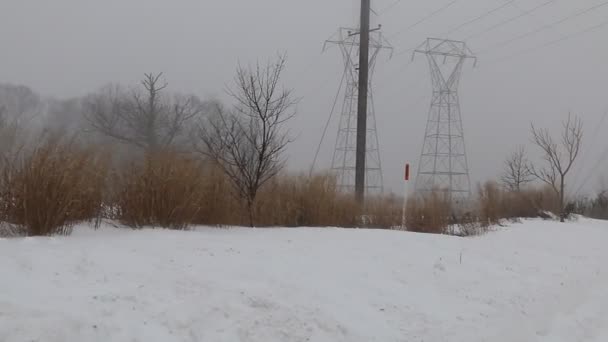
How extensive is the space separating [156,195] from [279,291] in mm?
3076

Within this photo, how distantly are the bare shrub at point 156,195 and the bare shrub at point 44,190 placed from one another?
0.81m

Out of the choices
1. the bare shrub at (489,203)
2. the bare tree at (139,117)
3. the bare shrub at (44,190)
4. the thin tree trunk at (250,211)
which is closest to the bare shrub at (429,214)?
the bare shrub at (489,203)

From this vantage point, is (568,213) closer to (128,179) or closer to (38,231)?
(128,179)

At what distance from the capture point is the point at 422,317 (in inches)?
172

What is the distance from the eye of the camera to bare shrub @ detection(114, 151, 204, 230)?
6473mm

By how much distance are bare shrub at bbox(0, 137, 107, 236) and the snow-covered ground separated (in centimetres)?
30

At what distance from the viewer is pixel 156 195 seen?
6.52m

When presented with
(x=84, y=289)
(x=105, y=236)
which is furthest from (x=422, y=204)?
(x=84, y=289)

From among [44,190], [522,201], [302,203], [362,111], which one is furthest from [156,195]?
[522,201]

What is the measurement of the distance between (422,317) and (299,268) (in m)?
1.26

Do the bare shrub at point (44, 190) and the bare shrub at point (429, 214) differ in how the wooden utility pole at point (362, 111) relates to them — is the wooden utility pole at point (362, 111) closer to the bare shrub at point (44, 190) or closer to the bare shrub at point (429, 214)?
the bare shrub at point (429, 214)

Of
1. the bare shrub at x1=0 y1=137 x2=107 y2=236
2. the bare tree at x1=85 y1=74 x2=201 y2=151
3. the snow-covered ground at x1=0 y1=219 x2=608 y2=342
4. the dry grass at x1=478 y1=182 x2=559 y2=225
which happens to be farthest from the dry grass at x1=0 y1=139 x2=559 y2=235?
the bare tree at x1=85 y1=74 x2=201 y2=151

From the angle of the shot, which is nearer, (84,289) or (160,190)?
(84,289)

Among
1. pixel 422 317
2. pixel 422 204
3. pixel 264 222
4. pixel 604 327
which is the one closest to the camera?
pixel 422 317
